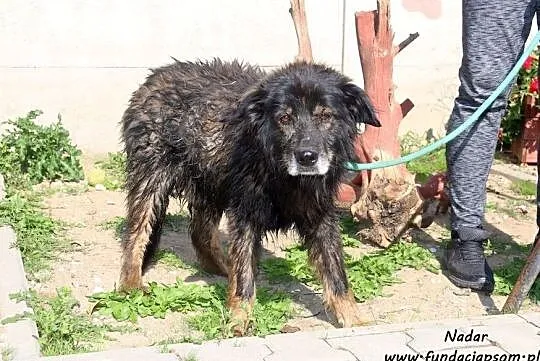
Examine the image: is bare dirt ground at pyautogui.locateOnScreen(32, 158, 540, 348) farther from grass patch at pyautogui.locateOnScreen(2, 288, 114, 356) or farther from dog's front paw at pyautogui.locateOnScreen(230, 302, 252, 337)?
dog's front paw at pyautogui.locateOnScreen(230, 302, 252, 337)

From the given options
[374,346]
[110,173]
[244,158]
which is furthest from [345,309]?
[110,173]

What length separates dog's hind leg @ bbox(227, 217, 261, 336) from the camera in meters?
4.74

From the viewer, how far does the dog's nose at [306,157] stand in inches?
173

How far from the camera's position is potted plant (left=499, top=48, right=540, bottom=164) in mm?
8594

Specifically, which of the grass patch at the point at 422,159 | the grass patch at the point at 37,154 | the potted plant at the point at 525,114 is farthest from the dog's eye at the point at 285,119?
the potted plant at the point at 525,114

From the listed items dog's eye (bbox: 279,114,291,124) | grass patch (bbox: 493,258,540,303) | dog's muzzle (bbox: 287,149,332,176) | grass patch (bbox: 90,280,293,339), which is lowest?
grass patch (bbox: 493,258,540,303)

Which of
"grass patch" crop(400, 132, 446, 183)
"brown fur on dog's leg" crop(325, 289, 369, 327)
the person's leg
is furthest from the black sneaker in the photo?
"grass patch" crop(400, 132, 446, 183)

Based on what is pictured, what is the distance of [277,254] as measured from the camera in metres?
6.23

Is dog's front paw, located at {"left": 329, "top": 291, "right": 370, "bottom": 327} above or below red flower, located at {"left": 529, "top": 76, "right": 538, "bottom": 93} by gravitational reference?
below

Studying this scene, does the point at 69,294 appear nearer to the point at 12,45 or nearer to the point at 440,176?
the point at 440,176

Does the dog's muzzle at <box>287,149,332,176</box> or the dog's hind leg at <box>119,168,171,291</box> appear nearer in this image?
the dog's muzzle at <box>287,149,332,176</box>

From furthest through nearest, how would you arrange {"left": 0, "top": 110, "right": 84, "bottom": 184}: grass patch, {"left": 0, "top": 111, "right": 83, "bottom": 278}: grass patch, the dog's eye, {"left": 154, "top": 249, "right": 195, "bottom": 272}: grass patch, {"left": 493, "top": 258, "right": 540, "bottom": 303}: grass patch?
{"left": 0, "top": 110, "right": 84, "bottom": 184}: grass patch < {"left": 0, "top": 111, "right": 83, "bottom": 278}: grass patch < {"left": 154, "top": 249, "right": 195, "bottom": 272}: grass patch < {"left": 493, "top": 258, "right": 540, "bottom": 303}: grass patch < the dog's eye

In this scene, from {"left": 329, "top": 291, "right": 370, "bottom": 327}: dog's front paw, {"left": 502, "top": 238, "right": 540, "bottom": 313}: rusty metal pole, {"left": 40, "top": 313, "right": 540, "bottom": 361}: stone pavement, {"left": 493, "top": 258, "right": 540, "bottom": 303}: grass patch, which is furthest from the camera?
{"left": 493, "top": 258, "right": 540, "bottom": 303}: grass patch

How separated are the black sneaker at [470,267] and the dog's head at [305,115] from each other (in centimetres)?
129
